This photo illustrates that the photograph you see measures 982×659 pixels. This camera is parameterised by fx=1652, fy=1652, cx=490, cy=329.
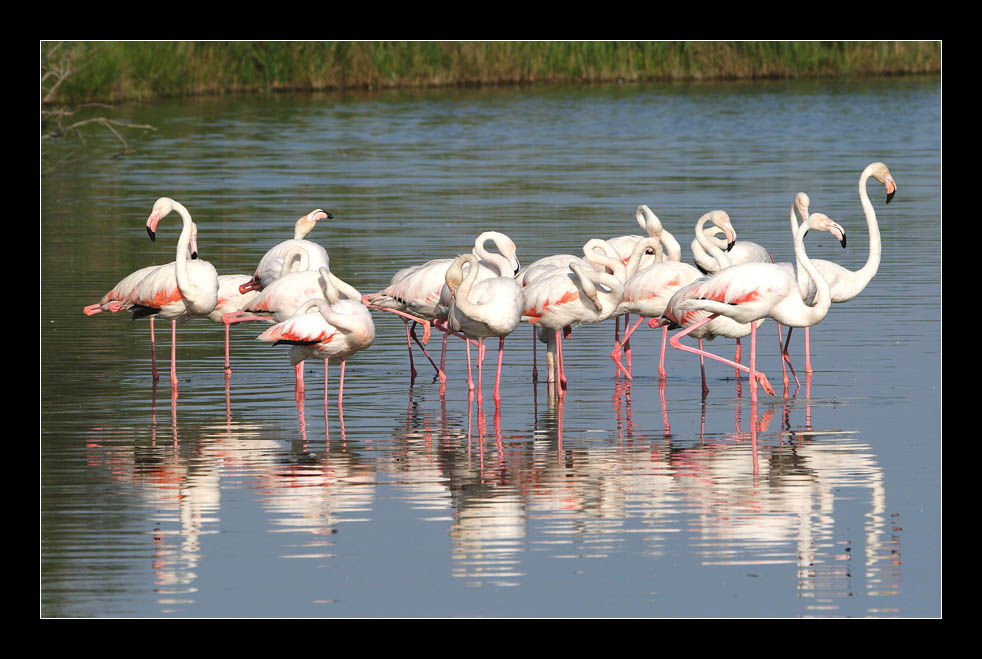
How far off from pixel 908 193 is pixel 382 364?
1150cm

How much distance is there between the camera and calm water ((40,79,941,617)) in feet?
21.9

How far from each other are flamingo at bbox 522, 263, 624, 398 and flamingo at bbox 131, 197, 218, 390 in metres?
2.26

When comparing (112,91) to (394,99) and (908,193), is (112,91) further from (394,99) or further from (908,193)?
(908,193)

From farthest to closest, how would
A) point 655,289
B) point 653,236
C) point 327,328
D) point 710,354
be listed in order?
point 653,236
point 655,289
point 710,354
point 327,328

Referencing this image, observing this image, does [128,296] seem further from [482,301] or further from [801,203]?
[801,203]

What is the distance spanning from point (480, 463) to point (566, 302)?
2.18 metres

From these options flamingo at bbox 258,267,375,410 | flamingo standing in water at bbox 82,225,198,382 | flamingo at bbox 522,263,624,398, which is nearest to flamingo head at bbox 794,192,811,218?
flamingo at bbox 522,263,624,398

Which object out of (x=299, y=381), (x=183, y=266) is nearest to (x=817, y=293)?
(x=299, y=381)

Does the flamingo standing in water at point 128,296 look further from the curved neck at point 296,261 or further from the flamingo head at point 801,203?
the flamingo head at point 801,203

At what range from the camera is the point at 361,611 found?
6.38m

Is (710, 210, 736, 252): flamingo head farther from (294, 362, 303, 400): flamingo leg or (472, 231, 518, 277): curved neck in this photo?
(294, 362, 303, 400): flamingo leg

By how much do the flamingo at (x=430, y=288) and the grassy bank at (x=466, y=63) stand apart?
27258 millimetres

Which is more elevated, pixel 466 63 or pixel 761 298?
pixel 466 63

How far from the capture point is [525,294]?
10961 mm
